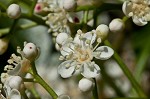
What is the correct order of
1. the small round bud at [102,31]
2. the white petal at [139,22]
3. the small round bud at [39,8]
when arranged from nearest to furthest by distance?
the small round bud at [102,31] < the white petal at [139,22] < the small round bud at [39,8]

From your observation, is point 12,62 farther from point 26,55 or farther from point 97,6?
point 97,6

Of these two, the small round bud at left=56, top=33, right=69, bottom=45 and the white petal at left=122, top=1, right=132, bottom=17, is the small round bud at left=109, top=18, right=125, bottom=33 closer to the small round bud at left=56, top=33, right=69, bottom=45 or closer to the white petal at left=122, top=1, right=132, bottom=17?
the white petal at left=122, top=1, right=132, bottom=17

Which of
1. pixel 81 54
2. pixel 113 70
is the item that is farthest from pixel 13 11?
pixel 113 70

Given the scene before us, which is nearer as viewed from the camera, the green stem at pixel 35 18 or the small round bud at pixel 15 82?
the small round bud at pixel 15 82

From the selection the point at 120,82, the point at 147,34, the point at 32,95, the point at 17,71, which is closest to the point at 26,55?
the point at 17,71

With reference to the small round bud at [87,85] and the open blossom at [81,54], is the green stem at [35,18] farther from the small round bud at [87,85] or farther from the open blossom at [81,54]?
the small round bud at [87,85]

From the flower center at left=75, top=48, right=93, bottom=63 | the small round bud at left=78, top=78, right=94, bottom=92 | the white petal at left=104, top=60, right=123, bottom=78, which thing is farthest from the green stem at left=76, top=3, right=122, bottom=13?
the white petal at left=104, top=60, right=123, bottom=78

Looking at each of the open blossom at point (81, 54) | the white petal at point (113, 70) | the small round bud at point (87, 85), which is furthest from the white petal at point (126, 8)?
the white petal at point (113, 70)
